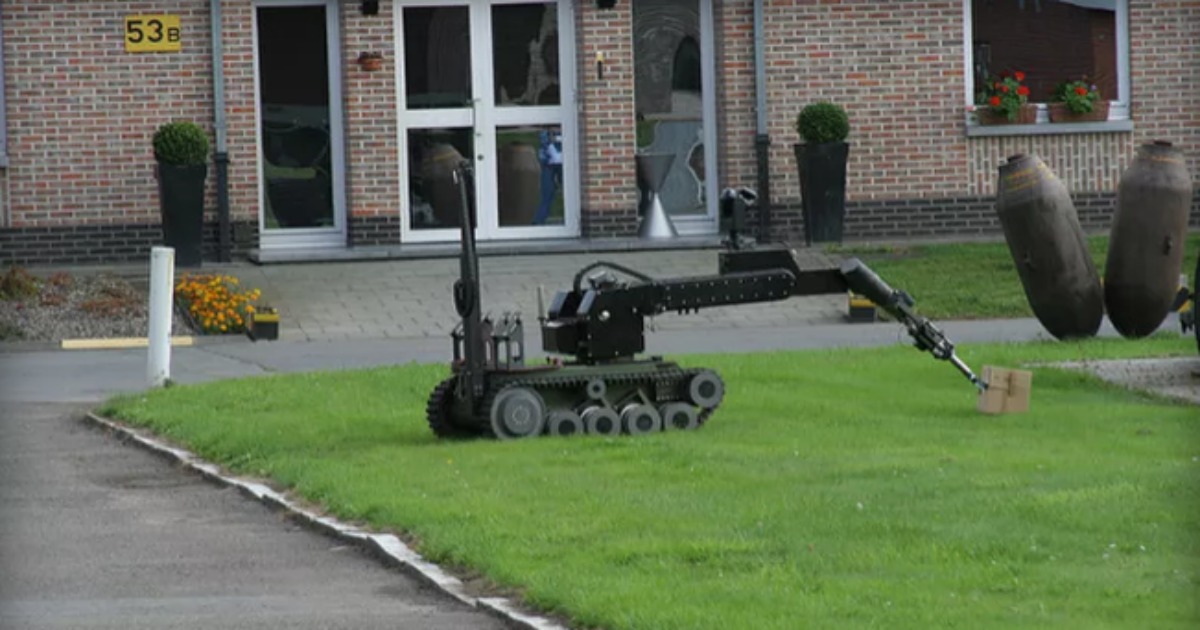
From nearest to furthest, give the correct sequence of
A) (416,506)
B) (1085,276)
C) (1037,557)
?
(1037,557) < (416,506) < (1085,276)

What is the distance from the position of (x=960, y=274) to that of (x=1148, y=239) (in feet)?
17.1

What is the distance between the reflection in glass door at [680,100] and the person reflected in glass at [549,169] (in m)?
0.87

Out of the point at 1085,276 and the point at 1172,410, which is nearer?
the point at 1172,410

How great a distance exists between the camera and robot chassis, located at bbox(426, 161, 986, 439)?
12.8m

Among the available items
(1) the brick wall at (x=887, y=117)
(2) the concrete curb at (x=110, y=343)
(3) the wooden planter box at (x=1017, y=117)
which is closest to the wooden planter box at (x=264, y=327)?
(2) the concrete curb at (x=110, y=343)

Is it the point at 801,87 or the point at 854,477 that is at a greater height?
the point at 801,87

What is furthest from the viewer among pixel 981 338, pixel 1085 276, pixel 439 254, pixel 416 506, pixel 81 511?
pixel 439 254

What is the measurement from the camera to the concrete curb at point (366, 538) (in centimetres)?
858

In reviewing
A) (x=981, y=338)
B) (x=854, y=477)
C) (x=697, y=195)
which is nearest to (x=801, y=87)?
(x=697, y=195)

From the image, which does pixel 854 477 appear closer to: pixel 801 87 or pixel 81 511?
pixel 81 511

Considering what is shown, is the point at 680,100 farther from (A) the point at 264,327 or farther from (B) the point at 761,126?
(A) the point at 264,327

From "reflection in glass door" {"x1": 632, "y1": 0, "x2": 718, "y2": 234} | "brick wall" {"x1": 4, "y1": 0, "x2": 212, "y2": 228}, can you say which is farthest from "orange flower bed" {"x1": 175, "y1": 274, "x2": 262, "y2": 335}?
"reflection in glass door" {"x1": 632, "y1": 0, "x2": 718, "y2": 234}

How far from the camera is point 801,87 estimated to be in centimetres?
2592

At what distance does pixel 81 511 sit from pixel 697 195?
15.1 meters
